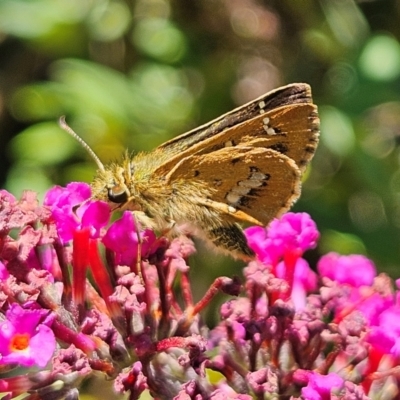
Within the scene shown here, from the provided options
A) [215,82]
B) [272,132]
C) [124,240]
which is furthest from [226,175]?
[215,82]

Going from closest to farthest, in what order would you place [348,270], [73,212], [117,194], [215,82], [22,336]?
[22,336], [73,212], [117,194], [348,270], [215,82]

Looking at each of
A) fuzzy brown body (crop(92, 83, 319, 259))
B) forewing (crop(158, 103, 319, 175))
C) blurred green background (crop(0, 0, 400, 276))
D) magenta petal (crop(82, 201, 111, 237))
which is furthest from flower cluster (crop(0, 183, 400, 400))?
blurred green background (crop(0, 0, 400, 276))

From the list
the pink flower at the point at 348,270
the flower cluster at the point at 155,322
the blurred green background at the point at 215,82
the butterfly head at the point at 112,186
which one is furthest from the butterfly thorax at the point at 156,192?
the blurred green background at the point at 215,82

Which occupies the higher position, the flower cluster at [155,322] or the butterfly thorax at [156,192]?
the butterfly thorax at [156,192]

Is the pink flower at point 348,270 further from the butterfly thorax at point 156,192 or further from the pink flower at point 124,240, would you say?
the pink flower at point 124,240

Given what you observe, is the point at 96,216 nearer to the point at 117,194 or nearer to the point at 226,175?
the point at 117,194

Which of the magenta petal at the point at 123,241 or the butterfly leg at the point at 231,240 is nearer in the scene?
the magenta petal at the point at 123,241
